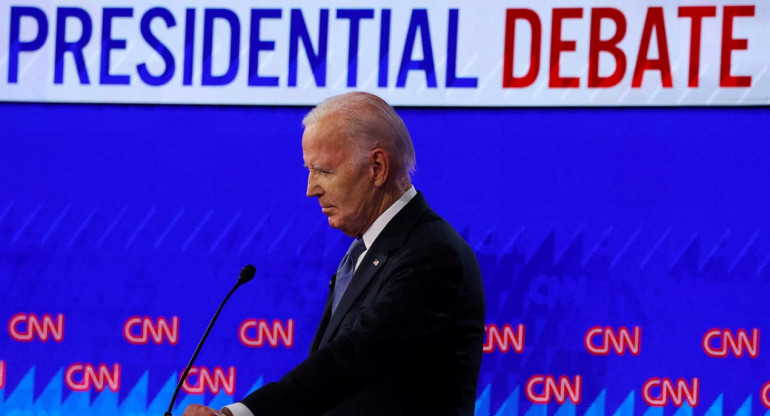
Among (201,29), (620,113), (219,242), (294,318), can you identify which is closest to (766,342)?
(620,113)

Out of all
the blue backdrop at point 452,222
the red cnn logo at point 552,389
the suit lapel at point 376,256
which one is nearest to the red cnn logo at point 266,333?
the blue backdrop at point 452,222

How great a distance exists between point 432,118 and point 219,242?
2.57 ft

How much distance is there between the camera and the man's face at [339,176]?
1.78m

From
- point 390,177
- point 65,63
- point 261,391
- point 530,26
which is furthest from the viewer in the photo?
point 65,63

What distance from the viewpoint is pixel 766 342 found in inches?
114

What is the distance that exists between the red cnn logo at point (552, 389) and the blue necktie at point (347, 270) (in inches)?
51.5

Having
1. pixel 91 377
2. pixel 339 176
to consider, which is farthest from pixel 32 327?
pixel 339 176

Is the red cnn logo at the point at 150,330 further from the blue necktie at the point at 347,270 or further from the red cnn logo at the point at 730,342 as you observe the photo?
the red cnn logo at the point at 730,342

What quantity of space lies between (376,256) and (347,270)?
5.7 inches

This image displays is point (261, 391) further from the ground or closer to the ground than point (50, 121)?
closer to the ground

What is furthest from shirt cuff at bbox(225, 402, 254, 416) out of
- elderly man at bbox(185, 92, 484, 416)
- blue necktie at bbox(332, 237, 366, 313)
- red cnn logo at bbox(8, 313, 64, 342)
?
red cnn logo at bbox(8, 313, 64, 342)

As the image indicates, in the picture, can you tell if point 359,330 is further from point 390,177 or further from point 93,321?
point 93,321

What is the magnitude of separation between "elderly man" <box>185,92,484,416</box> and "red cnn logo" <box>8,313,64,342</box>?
171cm

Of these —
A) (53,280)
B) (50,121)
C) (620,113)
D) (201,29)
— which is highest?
(201,29)
